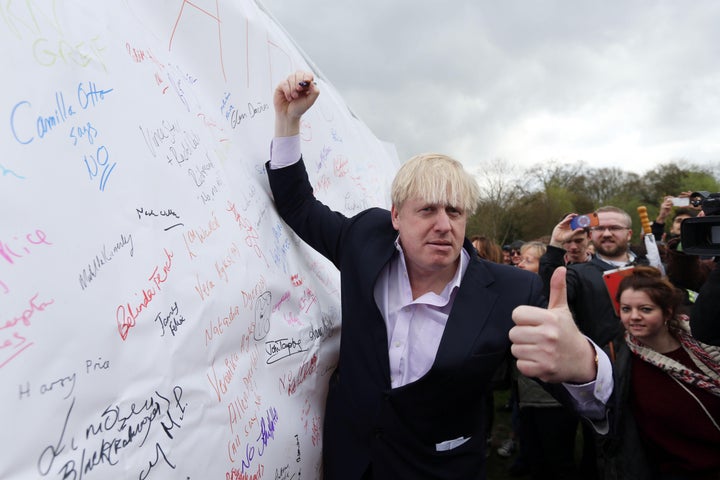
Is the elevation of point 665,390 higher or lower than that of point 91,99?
lower

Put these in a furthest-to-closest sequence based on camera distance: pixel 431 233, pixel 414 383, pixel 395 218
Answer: pixel 395 218 < pixel 431 233 < pixel 414 383

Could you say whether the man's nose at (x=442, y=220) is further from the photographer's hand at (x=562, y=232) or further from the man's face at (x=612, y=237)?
the man's face at (x=612, y=237)

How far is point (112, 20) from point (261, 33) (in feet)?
2.89

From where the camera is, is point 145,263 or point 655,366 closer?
point 145,263

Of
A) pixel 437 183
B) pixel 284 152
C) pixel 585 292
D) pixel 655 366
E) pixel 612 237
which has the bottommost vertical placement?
pixel 655 366

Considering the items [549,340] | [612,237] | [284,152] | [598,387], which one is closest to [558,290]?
[549,340]

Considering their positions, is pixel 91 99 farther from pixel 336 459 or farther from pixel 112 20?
pixel 336 459

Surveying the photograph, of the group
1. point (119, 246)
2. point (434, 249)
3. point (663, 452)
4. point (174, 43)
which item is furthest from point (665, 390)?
point (174, 43)

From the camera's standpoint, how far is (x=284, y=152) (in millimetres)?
1922

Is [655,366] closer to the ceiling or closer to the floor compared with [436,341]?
closer to the floor

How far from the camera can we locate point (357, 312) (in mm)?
1764

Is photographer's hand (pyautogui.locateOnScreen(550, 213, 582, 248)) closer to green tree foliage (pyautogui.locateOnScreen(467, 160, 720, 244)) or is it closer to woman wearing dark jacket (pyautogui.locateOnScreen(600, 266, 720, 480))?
woman wearing dark jacket (pyautogui.locateOnScreen(600, 266, 720, 480))

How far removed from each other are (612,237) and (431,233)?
2.69 meters

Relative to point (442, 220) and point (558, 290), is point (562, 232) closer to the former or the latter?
point (442, 220)
